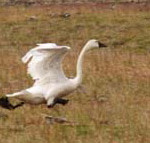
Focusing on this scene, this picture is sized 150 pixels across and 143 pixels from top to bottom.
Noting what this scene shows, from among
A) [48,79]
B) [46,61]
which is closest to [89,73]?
[48,79]

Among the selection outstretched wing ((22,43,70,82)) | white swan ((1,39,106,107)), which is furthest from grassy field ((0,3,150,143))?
outstretched wing ((22,43,70,82))

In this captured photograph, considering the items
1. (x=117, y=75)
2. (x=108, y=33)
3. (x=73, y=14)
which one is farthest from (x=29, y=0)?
(x=117, y=75)

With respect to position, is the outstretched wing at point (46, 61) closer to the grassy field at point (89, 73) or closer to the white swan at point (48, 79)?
the white swan at point (48, 79)

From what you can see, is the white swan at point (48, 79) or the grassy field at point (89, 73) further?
the white swan at point (48, 79)

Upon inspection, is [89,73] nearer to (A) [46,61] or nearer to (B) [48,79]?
(B) [48,79]

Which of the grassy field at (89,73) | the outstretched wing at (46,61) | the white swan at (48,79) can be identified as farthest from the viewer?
the white swan at (48,79)

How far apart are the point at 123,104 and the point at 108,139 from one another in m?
2.74

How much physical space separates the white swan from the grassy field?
0.25 meters

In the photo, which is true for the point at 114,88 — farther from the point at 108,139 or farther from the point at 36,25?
the point at 36,25

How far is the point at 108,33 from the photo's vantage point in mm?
23484

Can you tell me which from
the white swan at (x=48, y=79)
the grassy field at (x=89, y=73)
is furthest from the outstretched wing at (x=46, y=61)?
the grassy field at (x=89, y=73)

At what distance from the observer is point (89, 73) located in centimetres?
1520

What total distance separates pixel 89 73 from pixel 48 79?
15.8 feet

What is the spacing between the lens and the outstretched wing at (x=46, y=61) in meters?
9.87
